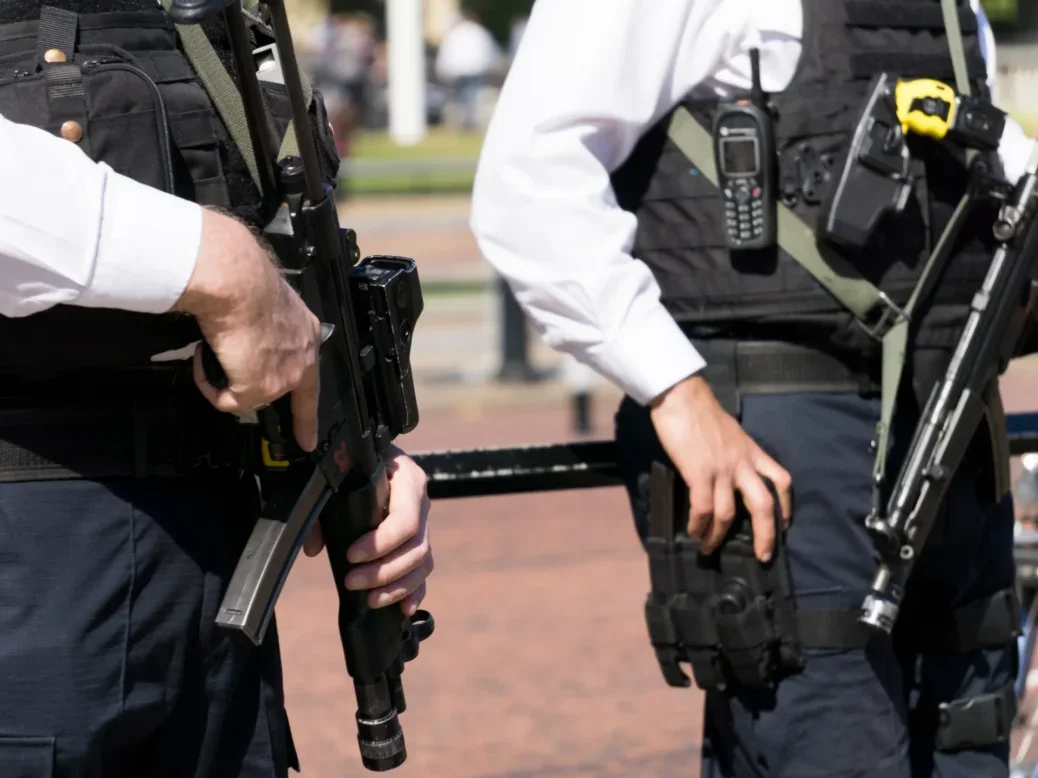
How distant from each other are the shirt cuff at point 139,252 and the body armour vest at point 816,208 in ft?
3.27

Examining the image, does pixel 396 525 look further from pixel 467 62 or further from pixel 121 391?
pixel 467 62

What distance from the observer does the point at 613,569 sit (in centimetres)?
638

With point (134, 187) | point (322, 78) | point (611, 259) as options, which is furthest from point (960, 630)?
point (322, 78)

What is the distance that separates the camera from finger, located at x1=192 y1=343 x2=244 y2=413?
1655mm

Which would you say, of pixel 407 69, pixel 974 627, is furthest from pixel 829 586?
pixel 407 69

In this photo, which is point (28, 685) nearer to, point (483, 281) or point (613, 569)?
point (613, 569)

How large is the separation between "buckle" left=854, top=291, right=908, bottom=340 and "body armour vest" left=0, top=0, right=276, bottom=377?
1.00m

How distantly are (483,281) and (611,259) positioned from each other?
10827 mm

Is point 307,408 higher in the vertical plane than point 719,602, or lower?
higher

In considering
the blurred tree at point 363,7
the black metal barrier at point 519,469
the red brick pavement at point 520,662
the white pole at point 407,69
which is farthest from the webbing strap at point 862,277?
the blurred tree at point 363,7

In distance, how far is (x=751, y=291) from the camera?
2.42 metres

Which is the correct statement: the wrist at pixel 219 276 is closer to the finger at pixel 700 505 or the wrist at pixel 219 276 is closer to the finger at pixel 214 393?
the finger at pixel 214 393

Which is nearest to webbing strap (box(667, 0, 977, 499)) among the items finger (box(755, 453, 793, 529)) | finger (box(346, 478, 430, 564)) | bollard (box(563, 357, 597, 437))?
finger (box(755, 453, 793, 529))

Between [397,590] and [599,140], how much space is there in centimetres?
77
